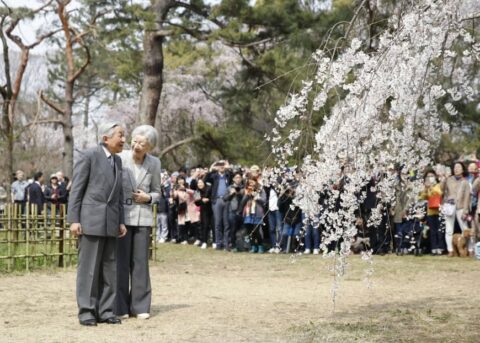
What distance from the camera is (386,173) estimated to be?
702cm

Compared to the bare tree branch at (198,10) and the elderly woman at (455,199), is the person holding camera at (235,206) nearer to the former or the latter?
the bare tree branch at (198,10)

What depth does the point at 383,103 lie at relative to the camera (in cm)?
570

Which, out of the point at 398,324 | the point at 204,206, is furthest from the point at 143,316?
the point at 204,206

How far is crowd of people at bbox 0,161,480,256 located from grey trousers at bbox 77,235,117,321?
542 cm

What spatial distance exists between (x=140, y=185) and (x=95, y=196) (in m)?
0.65

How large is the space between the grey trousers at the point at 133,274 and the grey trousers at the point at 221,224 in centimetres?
878

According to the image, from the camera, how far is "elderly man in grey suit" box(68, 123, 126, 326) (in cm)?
654

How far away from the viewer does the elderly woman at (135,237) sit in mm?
7027

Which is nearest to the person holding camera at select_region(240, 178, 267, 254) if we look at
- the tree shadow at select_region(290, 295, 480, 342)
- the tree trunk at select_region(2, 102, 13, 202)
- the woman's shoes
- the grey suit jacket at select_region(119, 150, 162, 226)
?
the tree trunk at select_region(2, 102, 13, 202)

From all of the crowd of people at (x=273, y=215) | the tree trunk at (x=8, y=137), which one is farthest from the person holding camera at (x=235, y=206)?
the tree trunk at (x=8, y=137)

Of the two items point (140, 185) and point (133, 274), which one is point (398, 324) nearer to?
point (133, 274)

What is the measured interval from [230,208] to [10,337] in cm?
1003

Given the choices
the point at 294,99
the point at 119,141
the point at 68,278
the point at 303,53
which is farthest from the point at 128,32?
the point at 294,99

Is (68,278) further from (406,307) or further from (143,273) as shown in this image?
(406,307)
